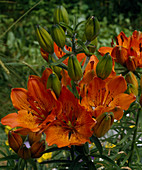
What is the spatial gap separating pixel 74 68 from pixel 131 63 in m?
0.22

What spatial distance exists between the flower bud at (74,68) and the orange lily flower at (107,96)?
43 millimetres

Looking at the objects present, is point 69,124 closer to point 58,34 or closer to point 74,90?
point 74,90

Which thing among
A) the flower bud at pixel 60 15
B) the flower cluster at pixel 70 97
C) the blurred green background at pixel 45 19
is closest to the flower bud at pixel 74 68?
the flower cluster at pixel 70 97

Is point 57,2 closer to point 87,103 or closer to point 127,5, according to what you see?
point 127,5

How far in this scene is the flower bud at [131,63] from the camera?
68cm

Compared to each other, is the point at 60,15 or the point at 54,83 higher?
the point at 60,15

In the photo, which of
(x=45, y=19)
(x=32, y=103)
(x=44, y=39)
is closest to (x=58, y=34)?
(x=44, y=39)

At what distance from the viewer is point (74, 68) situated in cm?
54

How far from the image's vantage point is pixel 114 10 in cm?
304

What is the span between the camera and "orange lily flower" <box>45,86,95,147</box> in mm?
537

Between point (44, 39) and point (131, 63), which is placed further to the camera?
point (131, 63)

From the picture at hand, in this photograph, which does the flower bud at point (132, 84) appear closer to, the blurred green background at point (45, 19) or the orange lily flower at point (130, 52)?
the orange lily flower at point (130, 52)

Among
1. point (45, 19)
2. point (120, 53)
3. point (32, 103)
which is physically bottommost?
point (32, 103)

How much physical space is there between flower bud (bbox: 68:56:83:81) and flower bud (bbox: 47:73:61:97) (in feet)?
0.11
